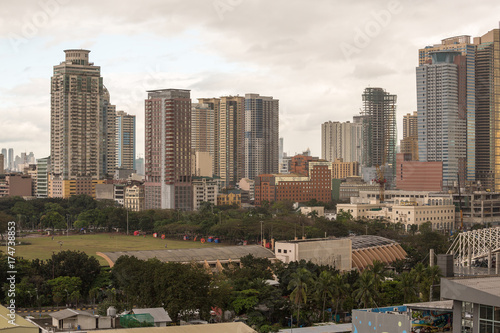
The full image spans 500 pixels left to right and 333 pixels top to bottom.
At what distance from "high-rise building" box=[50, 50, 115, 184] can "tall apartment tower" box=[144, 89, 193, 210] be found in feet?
71.6

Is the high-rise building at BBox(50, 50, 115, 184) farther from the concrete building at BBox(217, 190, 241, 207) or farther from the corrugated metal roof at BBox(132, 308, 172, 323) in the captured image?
the corrugated metal roof at BBox(132, 308, 172, 323)

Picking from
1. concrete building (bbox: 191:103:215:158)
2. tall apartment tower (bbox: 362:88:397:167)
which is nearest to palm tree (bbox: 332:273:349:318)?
concrete building (bbox: 191:103:215:158)

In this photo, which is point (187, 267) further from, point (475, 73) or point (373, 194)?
point (475, 73)

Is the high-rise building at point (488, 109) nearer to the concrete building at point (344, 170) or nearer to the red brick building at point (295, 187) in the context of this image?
the red brick building at point (295, 187)

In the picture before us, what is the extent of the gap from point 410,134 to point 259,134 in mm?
45779

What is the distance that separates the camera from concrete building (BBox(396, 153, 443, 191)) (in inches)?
4690

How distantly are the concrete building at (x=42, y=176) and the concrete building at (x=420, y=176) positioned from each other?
63009 mm

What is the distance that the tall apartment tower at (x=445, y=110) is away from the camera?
12156 cm

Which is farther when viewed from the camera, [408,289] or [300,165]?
[300,165]

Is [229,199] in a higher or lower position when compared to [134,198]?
lower

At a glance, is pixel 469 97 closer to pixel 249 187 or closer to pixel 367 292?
pixel 249 187

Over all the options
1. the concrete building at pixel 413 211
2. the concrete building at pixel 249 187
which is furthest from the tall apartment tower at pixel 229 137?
the concrete building at pixel 413 211

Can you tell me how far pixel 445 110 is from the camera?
121938 millimetres

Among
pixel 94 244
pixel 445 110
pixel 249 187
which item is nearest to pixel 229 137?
pixel 249 187
